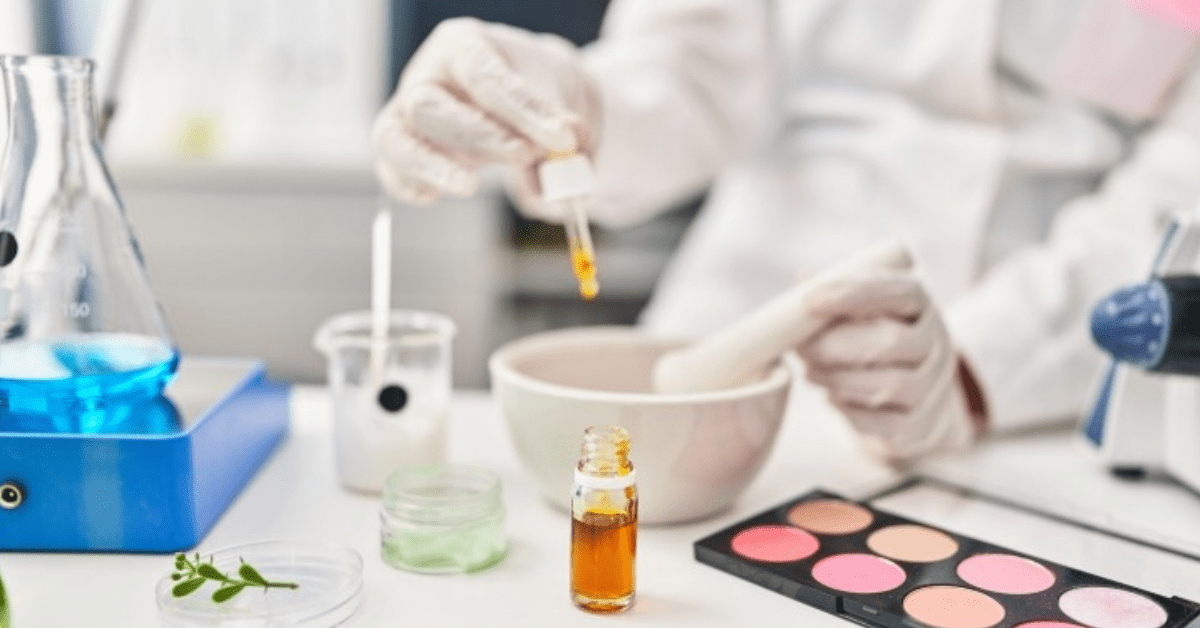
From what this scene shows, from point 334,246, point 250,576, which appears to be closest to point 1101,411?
point 250,576

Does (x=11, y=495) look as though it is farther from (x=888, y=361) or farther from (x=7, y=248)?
(x=888, y=361)

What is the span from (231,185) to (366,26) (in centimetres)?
57

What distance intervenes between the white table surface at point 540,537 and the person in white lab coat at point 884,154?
0.06 m

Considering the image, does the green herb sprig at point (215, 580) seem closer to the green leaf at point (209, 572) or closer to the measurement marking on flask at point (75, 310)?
the green leaf at point (209, 572)

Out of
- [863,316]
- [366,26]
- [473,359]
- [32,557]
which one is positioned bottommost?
[473,359]

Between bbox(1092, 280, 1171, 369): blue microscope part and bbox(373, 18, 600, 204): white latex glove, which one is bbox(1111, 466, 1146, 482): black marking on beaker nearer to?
bbox(1092, 280, 1171, 369): blue microscope part

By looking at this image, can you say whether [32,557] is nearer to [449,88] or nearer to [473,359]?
[449,88]

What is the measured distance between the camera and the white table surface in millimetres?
638

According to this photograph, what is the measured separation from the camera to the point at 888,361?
33.9 inches

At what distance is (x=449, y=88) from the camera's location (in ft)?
2.94

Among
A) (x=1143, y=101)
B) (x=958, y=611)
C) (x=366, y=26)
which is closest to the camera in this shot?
(x=958, y=611)

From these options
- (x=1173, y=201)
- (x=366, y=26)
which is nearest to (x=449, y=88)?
(x=1173, y=201)

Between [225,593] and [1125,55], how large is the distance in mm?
912

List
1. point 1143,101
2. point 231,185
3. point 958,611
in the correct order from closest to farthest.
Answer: point 958,611
point 1143,101
point 231,185
